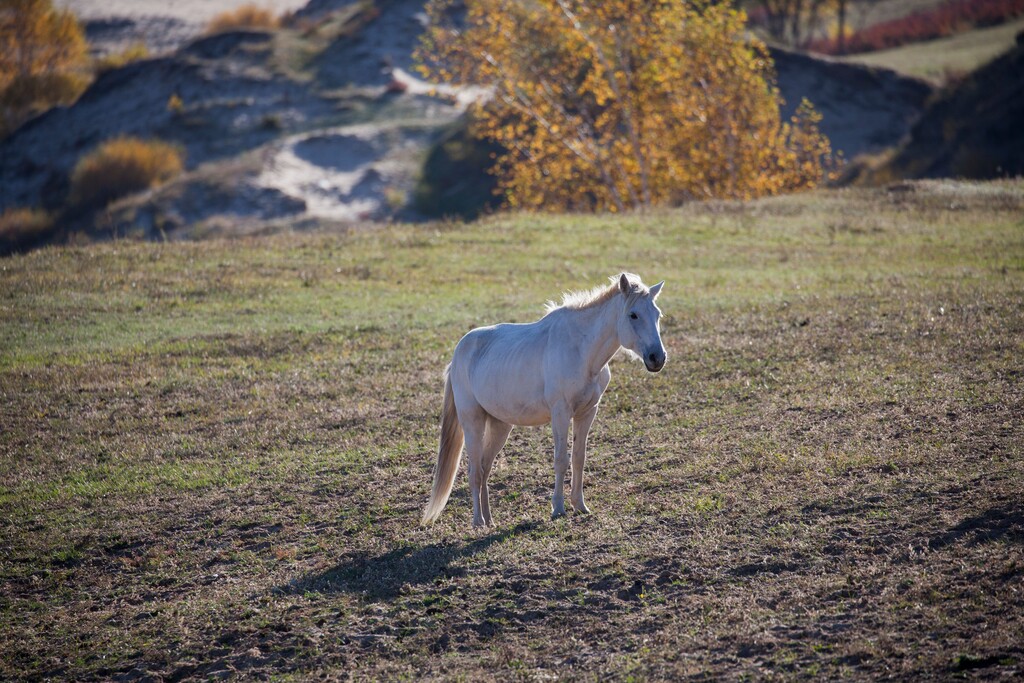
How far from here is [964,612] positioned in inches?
284

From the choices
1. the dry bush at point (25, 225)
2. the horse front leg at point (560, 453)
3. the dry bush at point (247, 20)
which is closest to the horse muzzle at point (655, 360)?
the horse front leg at point (560, 453)

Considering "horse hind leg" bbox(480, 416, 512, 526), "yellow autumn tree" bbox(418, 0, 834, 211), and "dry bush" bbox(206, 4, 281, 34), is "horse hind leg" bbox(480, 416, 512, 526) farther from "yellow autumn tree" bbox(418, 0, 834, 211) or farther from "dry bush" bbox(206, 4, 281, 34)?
"dry bush" bbox(206, 4, 281, 34)

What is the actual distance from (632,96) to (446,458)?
2704 cm

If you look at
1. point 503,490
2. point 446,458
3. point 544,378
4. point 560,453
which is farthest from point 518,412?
point 503,490

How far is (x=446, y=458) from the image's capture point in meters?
10.2

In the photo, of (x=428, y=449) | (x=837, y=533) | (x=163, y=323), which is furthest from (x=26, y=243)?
(x=837, y=533)

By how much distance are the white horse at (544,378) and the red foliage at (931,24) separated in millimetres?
61479

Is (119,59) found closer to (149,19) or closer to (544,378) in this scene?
(149,19)

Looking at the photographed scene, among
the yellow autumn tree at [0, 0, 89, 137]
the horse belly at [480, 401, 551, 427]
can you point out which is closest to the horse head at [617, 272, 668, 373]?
the horse belly at [480, 401, 551, 427]

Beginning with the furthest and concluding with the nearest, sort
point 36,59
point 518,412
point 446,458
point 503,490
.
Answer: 1. point 36,59
2. point 503,490
3. point 446,458
4. point 518,412

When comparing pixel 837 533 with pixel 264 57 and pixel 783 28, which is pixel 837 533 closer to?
pixel 264 57

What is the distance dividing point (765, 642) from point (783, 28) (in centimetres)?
7421

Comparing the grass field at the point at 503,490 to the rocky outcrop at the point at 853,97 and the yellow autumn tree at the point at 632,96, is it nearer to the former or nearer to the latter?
the yellow autumn tree at the point at 632,96

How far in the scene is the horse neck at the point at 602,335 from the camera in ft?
31.1
